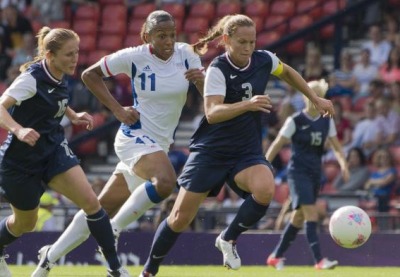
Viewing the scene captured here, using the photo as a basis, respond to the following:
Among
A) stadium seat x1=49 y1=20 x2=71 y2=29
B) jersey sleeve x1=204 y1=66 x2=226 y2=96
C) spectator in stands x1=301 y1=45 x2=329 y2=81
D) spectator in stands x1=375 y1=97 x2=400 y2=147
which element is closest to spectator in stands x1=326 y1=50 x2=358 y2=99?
spectator in stands x1=301 y1=45 x2=329 y2=81

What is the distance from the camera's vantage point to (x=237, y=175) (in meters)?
9.40

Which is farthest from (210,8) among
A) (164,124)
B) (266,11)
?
(164,124)

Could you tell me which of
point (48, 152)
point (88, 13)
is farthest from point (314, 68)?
point (48, 152)

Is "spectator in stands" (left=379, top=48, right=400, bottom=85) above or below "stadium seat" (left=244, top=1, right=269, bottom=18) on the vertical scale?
below

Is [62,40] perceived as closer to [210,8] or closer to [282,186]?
[282,186]

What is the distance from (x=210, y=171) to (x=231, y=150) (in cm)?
23

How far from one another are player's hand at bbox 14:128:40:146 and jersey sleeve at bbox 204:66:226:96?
1449 millimetres

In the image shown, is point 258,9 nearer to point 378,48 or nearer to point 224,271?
point 378,48

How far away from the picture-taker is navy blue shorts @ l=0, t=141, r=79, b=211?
9.20 m

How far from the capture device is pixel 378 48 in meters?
17.7

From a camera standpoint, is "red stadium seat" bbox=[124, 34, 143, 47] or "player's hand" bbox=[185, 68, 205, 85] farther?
"red stadium seat" bbox=[124, 34, 143, 47]

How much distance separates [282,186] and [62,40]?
7.54 metres

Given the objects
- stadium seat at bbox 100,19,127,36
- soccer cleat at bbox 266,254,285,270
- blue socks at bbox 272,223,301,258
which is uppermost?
stadium seat at bbox 100,19,127,36

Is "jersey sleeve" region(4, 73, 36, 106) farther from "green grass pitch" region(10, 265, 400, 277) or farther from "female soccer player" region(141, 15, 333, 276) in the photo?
"green grass pitch" region(10, 265, 400, 277)
